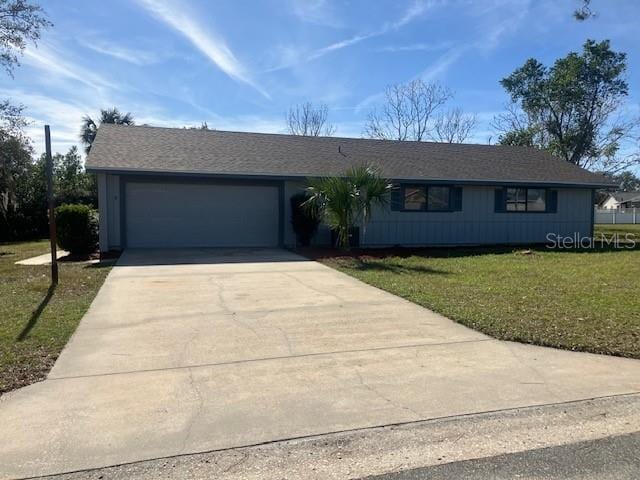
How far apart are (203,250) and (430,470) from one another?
1298cm

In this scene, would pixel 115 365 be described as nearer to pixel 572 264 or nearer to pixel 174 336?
pixel 174 336

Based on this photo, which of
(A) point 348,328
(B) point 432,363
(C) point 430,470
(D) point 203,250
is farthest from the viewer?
(D) point 203,250

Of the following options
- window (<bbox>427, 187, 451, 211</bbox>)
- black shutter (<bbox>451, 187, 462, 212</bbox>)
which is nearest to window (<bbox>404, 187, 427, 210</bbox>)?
window (<bbox>427, 187, 451, 211</bbox>)

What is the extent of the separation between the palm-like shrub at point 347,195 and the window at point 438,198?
3.98 metres

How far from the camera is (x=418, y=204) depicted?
18203 mm

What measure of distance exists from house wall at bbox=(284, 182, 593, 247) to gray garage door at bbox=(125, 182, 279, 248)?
0.90 meters

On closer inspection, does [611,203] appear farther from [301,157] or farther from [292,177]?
[292,177]

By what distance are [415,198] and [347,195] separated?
15.7 ft

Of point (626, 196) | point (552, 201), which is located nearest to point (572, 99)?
point (552, 201)

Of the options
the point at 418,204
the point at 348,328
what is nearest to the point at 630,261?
the point at 418,204

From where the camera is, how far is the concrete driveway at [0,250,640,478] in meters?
3.66

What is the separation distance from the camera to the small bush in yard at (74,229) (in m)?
14.6

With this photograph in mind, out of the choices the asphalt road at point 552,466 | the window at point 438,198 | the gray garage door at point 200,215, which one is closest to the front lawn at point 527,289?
the asphalt road at point 552,466

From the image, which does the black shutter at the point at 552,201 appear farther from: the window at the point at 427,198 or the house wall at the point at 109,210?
the house wall at the point at 109,210
